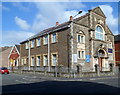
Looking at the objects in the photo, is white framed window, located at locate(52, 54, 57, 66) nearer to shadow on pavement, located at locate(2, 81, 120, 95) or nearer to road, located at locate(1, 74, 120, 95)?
road, located at locate(1, 74, 120, 95)

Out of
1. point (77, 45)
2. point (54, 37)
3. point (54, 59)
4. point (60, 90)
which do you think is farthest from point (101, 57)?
point (60, 90)

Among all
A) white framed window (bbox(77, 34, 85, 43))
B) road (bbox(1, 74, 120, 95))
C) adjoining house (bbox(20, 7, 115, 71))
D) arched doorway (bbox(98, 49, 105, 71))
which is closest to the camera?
road (bbox(1, 74, 120, 95))

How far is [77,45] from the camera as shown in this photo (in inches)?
971

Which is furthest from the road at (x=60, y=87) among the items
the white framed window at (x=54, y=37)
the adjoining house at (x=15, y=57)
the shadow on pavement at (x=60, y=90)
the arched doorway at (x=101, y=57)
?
the adjoining house at (x=15, y=57)

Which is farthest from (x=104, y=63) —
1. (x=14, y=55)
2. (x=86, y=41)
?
(x=14, y=55)

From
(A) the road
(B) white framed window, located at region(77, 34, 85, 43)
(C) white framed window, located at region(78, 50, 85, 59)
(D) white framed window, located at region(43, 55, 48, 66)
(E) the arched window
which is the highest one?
(E) the arched window

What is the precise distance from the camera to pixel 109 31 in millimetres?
32969

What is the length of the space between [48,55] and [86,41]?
7395mm

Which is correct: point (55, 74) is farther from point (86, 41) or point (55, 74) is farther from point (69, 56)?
point (86, 41)

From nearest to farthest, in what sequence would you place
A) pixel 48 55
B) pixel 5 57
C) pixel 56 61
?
pixel 56 61 → pixel 48 55 → pixel 5 57

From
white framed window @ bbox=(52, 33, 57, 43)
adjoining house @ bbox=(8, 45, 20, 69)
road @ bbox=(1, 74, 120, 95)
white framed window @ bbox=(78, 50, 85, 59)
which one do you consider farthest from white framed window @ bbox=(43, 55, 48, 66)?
road @ bbox=(1, 74, 120, 95)

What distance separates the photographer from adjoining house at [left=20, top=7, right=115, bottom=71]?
79.5 feet

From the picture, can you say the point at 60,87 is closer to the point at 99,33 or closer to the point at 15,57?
the point at 99,33

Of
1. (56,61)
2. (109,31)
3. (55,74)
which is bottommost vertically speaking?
(55,74)
